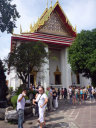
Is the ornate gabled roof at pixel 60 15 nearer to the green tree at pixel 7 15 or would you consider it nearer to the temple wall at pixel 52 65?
the temple wall at pixel 52 65

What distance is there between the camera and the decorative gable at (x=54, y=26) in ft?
72.6

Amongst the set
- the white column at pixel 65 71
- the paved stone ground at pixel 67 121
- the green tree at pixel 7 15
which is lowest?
the paved stone ground at pixel 67 121

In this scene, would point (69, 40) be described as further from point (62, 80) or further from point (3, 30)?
point (3, 30)

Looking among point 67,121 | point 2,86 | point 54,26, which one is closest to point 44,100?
point 67,121

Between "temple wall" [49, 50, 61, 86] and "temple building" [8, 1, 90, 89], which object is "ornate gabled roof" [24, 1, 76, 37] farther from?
"temple wall" [49, 50, 61, 86]

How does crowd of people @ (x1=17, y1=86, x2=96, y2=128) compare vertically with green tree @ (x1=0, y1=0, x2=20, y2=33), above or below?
below

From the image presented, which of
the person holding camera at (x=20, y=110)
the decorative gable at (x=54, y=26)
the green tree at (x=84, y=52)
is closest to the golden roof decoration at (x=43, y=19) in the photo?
the decorative gable at (x=54, y=26)

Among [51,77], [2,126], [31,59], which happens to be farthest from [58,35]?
[2,126]

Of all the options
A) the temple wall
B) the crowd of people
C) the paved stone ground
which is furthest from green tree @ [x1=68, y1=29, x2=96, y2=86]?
the paved stone ground

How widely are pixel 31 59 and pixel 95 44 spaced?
337 inches

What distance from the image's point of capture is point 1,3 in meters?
8.02

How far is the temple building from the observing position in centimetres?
2031

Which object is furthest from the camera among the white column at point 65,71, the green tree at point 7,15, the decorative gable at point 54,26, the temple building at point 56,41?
the decorative gable at point 54,26

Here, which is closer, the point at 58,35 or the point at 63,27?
the point at 58,35
